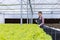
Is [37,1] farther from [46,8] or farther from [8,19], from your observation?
[8,19]

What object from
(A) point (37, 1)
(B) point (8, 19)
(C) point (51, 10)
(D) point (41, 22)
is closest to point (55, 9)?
(C) point (51, 10)

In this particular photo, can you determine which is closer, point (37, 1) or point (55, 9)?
point (37, 1)

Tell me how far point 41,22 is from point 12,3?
13.4 meters

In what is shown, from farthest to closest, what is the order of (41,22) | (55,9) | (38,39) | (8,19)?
(8,19)
(55,9)
(41,22)
(38,39)

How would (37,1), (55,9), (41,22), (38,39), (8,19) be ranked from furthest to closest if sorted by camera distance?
(8,19) < (55,9) < (37,1) < (41,22) < (38,39)

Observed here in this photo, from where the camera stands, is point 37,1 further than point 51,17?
No

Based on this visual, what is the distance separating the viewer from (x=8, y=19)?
25703 millimetres

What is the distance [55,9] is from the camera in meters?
23.2

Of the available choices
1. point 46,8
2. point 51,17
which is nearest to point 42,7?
point 46,8

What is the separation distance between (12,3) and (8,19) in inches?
182

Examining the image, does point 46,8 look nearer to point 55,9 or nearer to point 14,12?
point 55,9

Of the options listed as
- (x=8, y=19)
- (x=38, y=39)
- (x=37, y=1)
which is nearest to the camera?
(x=38, y=39)

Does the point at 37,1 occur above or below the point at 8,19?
above

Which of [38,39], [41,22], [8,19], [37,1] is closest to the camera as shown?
[38,39]
